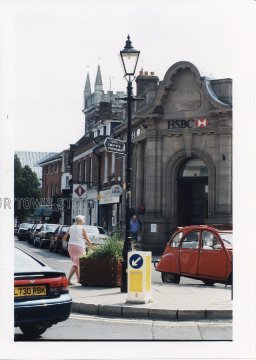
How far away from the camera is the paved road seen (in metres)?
9.24

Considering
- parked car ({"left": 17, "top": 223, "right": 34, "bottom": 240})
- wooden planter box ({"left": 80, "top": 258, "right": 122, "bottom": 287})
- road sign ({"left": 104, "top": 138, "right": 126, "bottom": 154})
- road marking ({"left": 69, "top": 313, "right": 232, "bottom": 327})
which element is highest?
road sign ({"left": 104, "top": 138, "right": 126, "bottom": 154})

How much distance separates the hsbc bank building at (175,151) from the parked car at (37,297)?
12206 millimetres

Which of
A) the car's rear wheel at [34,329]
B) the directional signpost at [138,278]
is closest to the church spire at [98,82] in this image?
the directional signpost at [138,278]

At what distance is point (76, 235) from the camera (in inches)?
559

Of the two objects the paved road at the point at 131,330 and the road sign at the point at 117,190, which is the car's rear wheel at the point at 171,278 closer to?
the paved road at the point at 131,330

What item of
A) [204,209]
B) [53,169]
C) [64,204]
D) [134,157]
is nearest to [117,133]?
[134,157]

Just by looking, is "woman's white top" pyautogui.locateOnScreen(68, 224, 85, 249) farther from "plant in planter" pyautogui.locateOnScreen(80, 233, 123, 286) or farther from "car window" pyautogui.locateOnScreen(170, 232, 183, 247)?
"car window" pyautogui.locateOnScreen(170, 232, 183, 247)

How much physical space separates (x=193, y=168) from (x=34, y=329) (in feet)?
58.6

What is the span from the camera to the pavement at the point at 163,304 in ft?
35.6

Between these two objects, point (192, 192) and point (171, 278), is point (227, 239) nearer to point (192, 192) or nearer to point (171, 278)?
point (171, 278)

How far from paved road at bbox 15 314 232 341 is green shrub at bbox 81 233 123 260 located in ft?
10.6

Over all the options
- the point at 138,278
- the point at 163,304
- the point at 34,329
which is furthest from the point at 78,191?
the point at 34,329

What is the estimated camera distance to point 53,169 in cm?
1235

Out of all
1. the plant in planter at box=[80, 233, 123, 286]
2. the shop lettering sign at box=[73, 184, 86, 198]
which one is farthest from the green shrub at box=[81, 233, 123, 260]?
the shop lettering sign at box=[73, 184, 86, 198]
